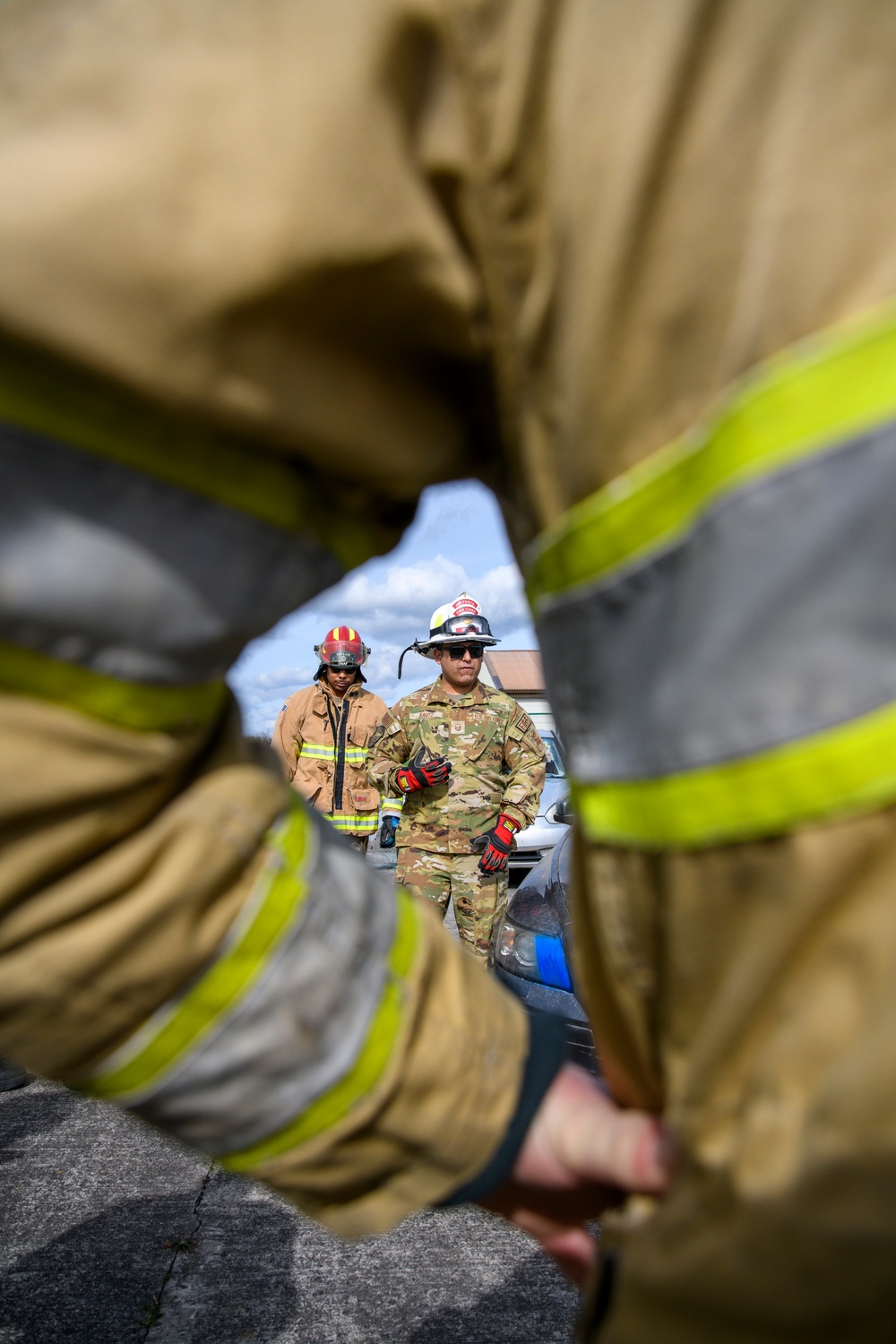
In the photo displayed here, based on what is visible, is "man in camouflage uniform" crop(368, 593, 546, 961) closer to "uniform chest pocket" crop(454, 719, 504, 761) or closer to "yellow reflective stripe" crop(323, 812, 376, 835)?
"uniform chest pocket" crop(454, 719, 504, 761)

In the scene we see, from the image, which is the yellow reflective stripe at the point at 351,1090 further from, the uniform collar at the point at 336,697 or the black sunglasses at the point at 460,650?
the uniform collar at the point at 336,697

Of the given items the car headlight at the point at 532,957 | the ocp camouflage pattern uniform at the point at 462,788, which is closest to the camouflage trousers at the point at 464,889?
the ocp camouflage pattern uniform at the point at 462,788

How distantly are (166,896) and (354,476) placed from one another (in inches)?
13.6

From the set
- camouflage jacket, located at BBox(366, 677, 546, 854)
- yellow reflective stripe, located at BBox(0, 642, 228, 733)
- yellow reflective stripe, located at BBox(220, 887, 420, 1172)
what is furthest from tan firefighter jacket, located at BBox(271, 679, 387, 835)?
yellow reflective stripe, located at BBox(0, 642, 228, 733)

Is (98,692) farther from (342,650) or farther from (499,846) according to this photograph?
(342,650)

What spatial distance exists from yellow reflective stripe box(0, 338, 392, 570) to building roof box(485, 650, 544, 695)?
1424cm

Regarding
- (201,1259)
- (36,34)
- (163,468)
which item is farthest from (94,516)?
(201,1259)

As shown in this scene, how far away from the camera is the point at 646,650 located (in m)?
0.63

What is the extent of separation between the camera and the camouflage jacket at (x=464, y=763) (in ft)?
22.5

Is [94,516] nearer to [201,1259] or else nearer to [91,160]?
[91,160]

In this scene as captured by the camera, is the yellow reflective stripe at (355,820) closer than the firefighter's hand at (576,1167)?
No

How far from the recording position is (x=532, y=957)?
3.59 m

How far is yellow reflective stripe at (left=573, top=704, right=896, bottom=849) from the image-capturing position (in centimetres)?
53

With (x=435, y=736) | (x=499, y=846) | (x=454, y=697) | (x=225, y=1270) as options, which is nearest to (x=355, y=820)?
(x=435, y=736)
